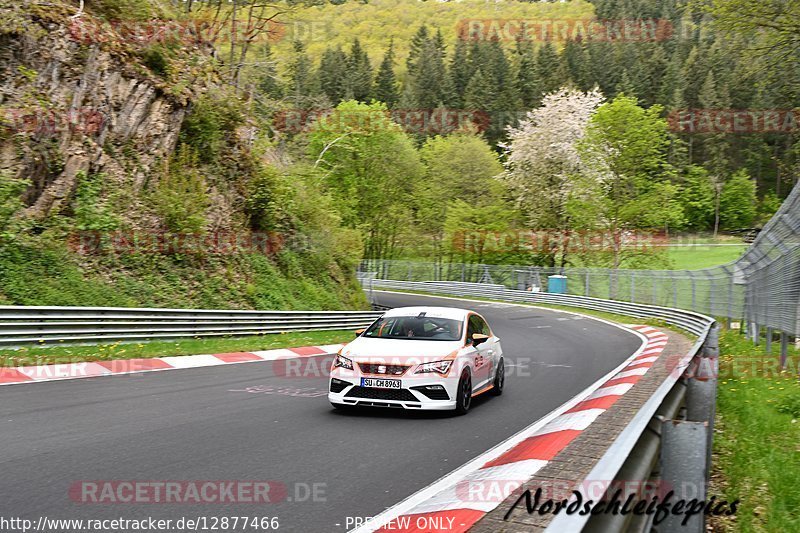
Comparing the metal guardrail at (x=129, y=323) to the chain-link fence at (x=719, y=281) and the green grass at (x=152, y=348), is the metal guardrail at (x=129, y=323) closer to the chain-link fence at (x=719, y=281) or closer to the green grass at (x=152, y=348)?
the green grass at (x=152, y=348)

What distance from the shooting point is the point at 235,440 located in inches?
320

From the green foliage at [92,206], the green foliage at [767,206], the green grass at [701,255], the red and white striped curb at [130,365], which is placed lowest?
the red and white striped curb at [130,365]

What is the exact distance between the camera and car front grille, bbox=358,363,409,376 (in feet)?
32.4

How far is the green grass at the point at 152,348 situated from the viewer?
13.8 meters

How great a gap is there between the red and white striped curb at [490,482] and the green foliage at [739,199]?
10719cm

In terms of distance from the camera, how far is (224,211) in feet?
86.9

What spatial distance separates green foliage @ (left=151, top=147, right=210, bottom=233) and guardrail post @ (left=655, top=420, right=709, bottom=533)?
20.6 meters

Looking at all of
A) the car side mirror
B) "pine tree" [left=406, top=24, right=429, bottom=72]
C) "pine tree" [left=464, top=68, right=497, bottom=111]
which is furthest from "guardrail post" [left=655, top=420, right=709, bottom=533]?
"pine tree" [left=406, top=24, right=429, bottom=72]

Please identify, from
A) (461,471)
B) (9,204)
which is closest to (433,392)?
(461,471)

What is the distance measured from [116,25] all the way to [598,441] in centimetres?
2171

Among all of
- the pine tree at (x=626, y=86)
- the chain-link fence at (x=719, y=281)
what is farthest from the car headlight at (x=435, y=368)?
the pine tree at (x=626, y=86)

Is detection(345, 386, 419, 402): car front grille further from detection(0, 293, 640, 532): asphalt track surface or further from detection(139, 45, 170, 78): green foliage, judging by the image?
detection(139, 45, 170, 78): green foliage

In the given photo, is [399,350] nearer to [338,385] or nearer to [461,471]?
[338,385]

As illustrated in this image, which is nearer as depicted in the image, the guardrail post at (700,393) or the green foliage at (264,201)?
the guardrail post at (700,393)
